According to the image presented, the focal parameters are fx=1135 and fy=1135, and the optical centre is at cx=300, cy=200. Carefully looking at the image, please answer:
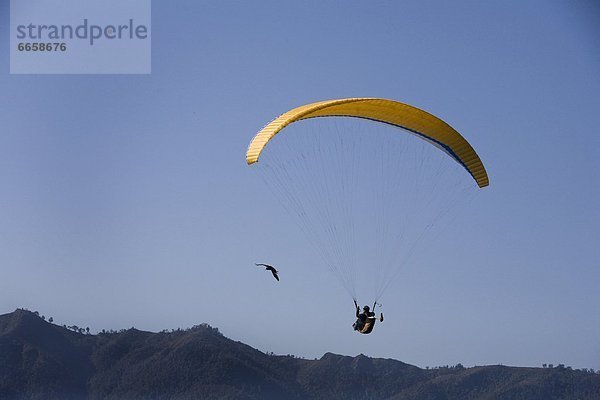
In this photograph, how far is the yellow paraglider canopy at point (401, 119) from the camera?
46312mm

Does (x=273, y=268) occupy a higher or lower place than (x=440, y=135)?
lower

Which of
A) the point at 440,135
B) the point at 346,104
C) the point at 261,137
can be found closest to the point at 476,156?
the point at 440,135

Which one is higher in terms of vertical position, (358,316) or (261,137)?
(261,137)

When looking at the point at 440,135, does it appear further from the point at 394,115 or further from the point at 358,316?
the point at 358,316

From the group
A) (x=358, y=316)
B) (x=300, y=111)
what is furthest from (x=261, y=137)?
(x=358, y=316)

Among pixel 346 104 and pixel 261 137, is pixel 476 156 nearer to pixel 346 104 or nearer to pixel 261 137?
pixel 346 104

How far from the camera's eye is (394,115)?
50219mm

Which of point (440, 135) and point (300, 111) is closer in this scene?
point (300, 111)

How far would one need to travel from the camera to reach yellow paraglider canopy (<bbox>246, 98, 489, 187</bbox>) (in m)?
46.3

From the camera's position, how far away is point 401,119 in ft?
166

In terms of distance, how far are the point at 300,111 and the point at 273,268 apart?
6503 millimetres

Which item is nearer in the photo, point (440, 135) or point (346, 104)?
point (346, 104)

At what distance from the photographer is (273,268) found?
1826 inches

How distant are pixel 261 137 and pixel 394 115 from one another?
7501 millimetres
